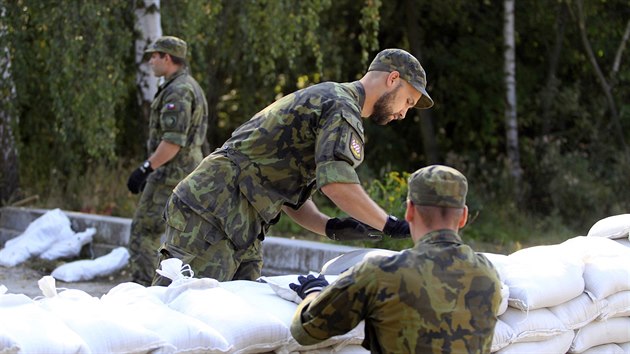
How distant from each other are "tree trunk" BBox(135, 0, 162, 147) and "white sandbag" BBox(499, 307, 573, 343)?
259 inches

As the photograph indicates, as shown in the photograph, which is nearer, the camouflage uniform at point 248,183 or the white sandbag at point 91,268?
the camouflage uniform at point 248,183

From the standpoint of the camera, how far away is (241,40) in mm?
12672

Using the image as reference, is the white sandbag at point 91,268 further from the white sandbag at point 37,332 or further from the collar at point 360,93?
the white sandbag at point 37,332

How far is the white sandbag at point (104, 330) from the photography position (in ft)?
10.9

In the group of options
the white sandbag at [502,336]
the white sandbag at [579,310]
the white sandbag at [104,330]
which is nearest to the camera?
the white sandbag at [104,330]

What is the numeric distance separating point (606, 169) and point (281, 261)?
6.46m

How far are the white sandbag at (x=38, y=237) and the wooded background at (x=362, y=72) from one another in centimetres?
92

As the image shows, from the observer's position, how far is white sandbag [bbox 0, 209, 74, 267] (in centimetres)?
918

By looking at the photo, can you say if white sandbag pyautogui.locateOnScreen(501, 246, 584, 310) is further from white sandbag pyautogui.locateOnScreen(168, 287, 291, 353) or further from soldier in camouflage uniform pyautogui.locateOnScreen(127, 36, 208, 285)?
soldier in camouflage uniform pyautogui.locateOnScreen(127, 36, 208, 285)

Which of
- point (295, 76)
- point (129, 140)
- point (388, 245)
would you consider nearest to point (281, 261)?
point (388, 245)

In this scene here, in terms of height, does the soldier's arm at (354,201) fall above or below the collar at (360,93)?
below

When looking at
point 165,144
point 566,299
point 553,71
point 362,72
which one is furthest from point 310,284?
point 362,72

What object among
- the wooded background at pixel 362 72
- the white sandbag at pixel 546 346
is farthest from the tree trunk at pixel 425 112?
the white sandbag at pixel 546 346

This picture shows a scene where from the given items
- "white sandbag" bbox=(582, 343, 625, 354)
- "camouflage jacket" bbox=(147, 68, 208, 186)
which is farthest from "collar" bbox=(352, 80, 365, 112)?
"camouflage jacket" bbox=(147, 68, 208, 186)
